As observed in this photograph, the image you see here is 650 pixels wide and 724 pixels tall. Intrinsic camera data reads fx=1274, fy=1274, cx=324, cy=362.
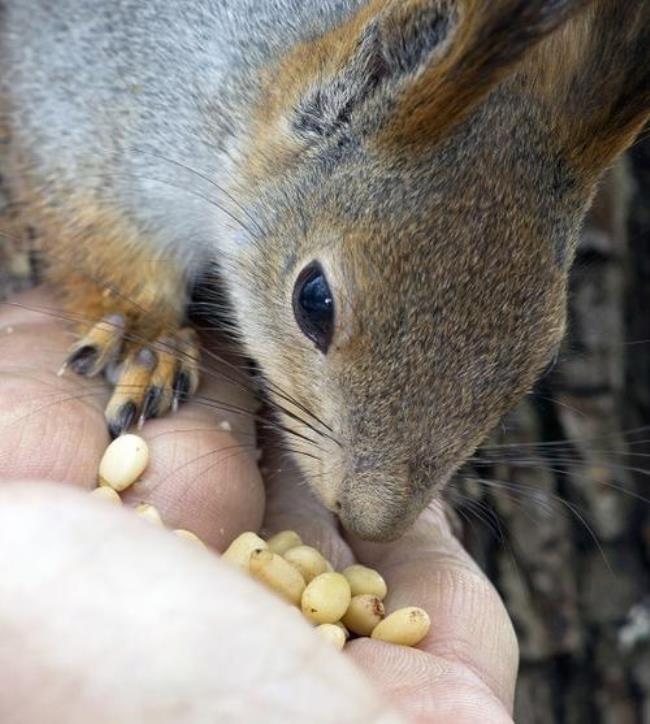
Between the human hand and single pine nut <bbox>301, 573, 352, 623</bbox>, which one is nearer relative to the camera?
the human hand

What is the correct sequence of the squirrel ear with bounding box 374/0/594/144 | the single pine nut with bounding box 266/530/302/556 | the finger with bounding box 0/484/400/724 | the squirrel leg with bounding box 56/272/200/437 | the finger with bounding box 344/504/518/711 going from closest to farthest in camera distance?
the finger with bounding box 0/484/400/724 → the squirrel ear with bounding box 374/0/594/144 → the finger with bounding box 344/504/518/711 → the single pine nut with bounding box 266/530/302/556 → the squirrel leg with bounding box 56/272/200/437

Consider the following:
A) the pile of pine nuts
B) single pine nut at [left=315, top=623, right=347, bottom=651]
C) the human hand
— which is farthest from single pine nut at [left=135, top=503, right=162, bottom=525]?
the human hand

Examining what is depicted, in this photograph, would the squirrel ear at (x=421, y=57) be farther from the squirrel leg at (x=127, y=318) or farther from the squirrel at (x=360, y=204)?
the squirrel leg at (x=127, y=318)

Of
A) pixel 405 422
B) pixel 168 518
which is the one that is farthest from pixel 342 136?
pixel 168 518

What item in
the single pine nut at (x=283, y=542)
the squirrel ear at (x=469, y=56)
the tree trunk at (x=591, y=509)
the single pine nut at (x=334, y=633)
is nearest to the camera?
the squirrel ear at (x=469, y=56)

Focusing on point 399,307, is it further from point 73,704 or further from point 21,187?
point 21,187

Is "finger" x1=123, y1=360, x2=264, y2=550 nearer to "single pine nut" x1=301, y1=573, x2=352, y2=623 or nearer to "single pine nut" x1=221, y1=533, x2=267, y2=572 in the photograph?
"single pine nut" x1=221, y1=533, x2=267, y2=572

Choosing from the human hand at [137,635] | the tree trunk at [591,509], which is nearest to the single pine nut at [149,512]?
the human hand at [137,635]
